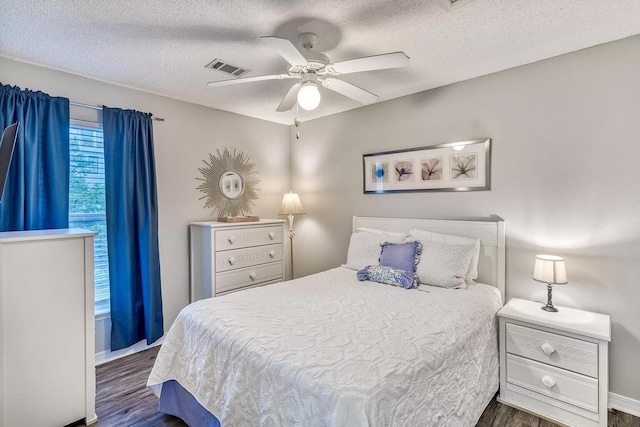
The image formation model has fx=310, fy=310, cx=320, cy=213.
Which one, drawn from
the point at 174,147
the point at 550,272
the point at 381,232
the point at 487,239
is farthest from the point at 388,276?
the point at 174,147

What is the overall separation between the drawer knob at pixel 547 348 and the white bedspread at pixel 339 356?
0.89ft

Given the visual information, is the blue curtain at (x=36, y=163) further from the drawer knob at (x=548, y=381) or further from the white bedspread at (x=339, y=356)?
the drawer knob at (x=548, y=381)

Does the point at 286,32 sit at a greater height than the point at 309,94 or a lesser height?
greater

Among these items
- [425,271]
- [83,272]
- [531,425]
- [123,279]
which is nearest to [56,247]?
[83,272]

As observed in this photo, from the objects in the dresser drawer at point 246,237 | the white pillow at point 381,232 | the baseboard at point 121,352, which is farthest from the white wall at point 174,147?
the white pillow at point 381,232

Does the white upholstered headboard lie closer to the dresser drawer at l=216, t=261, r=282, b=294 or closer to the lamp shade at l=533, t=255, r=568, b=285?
the lamp shade at l=533, t=255, r=568, b=285

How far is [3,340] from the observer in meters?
1.70

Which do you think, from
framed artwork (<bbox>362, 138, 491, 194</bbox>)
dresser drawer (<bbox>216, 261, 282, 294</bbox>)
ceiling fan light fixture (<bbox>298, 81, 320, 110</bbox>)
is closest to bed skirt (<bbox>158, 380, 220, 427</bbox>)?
dresser drawer (<bbox>216, 261, 282, 294</bbox>)

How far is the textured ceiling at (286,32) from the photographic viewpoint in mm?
1712

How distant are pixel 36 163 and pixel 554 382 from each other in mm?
3885

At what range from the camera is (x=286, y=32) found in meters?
1.97

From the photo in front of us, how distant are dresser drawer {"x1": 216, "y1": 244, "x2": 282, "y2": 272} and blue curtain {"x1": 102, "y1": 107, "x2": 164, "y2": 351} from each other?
0.59 m

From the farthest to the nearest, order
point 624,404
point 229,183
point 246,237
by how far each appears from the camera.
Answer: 1. point 229,183
2. point 246,237
3. point 624,404

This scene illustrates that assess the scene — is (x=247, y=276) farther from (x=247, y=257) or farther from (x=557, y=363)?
(x=557, y=363)
